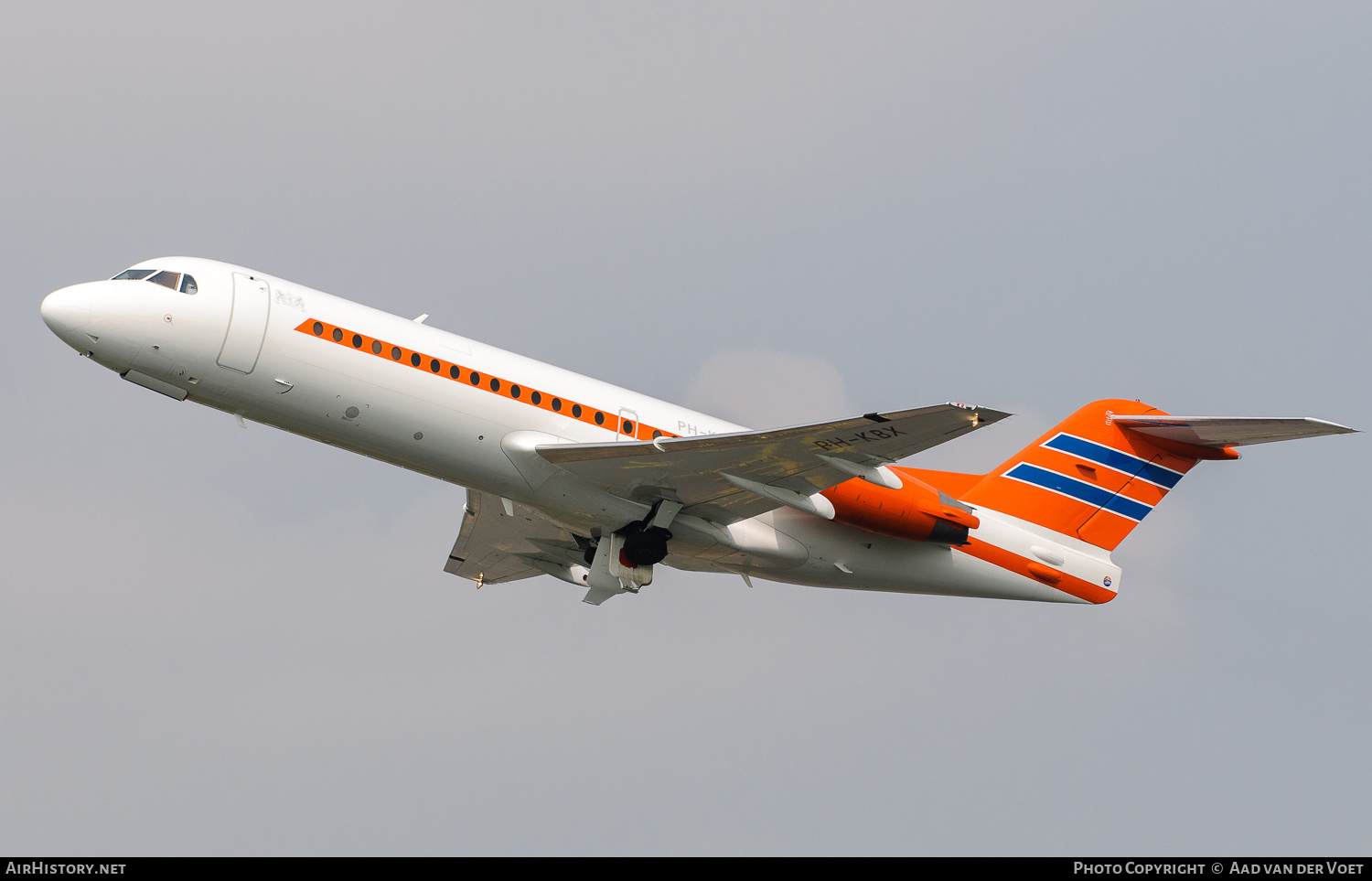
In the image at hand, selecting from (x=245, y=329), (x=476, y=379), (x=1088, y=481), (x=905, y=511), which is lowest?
(x=905, y=511)

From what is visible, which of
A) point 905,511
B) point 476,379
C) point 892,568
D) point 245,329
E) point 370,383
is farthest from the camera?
point 892,568

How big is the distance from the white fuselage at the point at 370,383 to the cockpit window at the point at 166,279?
8 cm

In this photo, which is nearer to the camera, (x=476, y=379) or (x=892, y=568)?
(x=476, y=379)

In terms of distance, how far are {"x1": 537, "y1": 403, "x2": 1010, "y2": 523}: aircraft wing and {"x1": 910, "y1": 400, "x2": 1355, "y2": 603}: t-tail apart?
205 inches

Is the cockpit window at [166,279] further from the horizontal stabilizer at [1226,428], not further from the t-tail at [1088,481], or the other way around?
the horizontal stabilizer at [1226,428]

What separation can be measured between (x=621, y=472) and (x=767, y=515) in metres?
3.37

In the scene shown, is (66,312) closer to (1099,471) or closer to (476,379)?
(476,379)

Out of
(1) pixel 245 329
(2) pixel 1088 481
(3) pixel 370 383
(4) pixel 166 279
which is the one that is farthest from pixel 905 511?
(4) pixel 166 279

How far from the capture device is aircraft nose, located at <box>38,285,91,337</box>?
19594 mm

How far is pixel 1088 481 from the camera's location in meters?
27.2

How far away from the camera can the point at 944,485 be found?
88.1 ft

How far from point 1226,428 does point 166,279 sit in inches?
737

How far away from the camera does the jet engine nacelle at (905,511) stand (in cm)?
2345

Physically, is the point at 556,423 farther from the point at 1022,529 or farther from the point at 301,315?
the point at 1022,529
